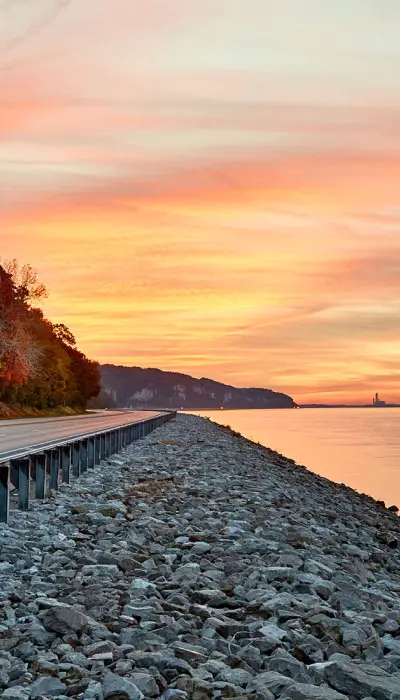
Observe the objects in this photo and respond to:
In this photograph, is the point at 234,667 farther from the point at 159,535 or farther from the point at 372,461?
the point at 372,461

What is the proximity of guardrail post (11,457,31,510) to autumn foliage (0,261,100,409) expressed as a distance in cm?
5043

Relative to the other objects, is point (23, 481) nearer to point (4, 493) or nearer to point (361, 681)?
point (4, 493)

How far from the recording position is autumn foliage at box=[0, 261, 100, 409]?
65438 millimetres

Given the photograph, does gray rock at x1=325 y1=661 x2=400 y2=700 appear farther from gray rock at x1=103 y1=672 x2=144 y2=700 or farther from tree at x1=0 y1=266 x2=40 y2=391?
tree at x1=0 y1=266 x2=40 y2=391

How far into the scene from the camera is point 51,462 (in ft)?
58.3

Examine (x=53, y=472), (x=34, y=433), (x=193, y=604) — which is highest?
(x=34, y=433)

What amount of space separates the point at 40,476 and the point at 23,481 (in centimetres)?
167

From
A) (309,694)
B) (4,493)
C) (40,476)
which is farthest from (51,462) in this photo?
(309,694)

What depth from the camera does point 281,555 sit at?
10.9 m

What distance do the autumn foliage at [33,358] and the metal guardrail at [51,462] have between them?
110ft

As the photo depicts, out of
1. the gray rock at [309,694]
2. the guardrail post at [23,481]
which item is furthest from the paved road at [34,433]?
the gray rock at [309,694]

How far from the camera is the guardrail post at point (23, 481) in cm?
1479

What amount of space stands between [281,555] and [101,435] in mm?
16325

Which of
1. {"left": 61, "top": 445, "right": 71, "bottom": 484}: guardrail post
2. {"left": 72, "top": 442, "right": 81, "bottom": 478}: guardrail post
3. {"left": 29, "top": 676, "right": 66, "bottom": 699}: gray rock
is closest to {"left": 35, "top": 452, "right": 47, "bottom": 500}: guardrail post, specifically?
{"left": 61, "top": 445, "right": 71, "bottom": 484}: guardrail post
